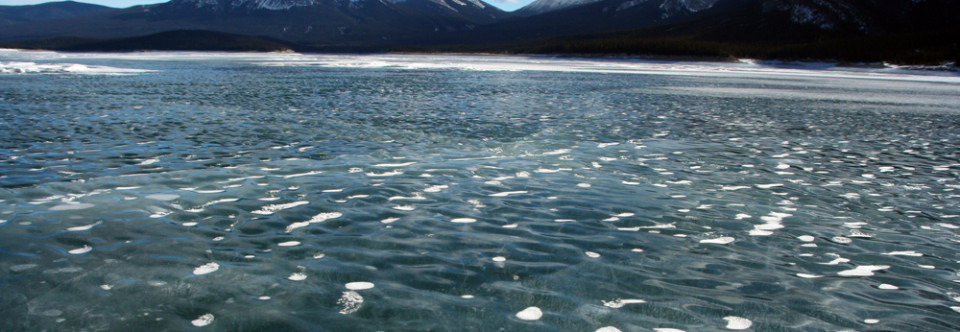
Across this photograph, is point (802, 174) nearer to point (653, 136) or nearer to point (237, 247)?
point (653, 136)

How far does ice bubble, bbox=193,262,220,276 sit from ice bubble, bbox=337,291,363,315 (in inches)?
69.6

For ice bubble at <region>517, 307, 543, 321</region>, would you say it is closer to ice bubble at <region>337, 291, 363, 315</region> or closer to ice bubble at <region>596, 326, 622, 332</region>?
ice bubble at <region>596, 326, 622, 332</region>

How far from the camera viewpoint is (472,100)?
31.6 m

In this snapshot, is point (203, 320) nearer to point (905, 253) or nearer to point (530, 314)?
point (530, 314)

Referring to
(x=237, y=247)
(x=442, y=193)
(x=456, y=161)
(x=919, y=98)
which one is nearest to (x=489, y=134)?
(x=456, y=161)

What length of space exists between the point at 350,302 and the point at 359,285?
1.54 ft

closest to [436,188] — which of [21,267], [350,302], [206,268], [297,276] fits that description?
[297,276]

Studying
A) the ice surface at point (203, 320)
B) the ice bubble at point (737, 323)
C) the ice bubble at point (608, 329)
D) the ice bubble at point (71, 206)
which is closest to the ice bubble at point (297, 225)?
the ice surface at point (203, 320)

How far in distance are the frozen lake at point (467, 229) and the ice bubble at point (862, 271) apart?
33 mm

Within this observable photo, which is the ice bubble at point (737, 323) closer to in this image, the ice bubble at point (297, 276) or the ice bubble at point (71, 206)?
the ice bubble at point (297, 276)

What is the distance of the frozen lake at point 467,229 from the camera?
6.44m

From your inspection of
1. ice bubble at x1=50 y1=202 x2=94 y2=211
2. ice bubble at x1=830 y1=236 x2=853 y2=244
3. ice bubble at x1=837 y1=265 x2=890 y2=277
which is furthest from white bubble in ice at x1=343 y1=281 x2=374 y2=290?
ice bubble at x1=830 y1=236 x2=853 y2=244

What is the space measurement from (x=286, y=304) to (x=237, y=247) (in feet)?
6.76

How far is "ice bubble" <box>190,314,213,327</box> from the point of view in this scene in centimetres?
596
